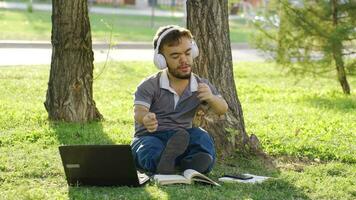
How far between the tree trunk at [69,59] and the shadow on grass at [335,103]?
151 inches

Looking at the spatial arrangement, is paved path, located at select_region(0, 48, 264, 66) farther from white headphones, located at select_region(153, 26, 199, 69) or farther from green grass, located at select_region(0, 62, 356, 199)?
white headphones, located at select_region(153, 26, 199, 69)

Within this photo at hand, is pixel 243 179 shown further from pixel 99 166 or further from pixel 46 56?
pixel 46 56

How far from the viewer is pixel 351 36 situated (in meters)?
12.3

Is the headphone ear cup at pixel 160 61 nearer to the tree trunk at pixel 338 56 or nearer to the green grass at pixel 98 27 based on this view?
the tree trunk at pixel 338 56

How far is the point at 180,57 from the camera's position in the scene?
19.9 ft

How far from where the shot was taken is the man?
6012 millimetres

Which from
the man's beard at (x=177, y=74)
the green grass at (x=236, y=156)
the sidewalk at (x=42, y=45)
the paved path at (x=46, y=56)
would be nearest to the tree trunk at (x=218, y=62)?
the green grass at (x=236, y=156)

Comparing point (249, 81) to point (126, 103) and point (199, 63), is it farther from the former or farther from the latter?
point (199, 63)

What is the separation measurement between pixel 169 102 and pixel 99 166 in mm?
884

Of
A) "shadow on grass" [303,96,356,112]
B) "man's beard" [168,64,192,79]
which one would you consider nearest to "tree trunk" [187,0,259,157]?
"man's beard" [168,64,192,79]

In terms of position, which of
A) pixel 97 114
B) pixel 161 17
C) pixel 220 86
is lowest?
pixel 161 17

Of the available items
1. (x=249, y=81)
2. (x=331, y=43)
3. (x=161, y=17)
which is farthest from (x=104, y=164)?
(x=161, y=17)

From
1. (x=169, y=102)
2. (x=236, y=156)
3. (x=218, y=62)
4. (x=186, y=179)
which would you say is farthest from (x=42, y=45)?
(x=186, y=179)

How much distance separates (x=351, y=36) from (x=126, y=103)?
3626 millimetres
